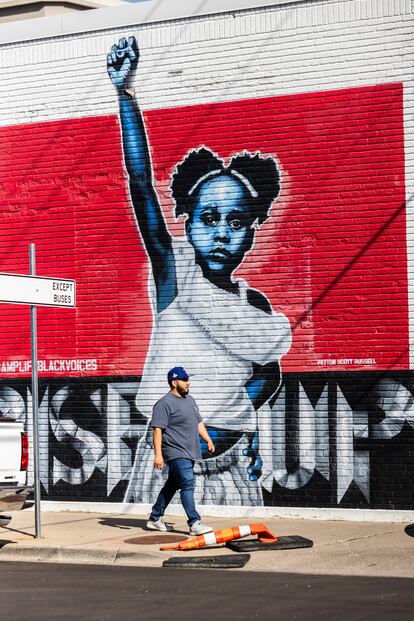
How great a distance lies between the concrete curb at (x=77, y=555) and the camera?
12.0 metres

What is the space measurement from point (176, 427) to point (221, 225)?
11.2 ft

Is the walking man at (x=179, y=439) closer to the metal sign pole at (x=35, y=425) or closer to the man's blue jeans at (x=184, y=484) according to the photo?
the man's blue jeans at (x=184, y=484)

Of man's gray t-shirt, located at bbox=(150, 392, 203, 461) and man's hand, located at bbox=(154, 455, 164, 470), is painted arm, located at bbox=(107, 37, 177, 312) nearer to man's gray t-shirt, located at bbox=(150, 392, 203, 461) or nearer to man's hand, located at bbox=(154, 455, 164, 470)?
man's gray t-shirt, located at bbox=(150, 392, 203, 461)

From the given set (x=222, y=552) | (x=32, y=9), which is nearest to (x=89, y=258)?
(x=222, y=552)

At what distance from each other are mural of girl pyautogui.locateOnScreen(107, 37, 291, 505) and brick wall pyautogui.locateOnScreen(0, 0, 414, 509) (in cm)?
3

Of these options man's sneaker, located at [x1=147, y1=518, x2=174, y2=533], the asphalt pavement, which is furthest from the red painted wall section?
the asphalt pavement

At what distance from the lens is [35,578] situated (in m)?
11.0

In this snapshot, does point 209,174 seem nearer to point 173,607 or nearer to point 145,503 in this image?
point 145,503

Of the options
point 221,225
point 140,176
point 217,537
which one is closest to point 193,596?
point 217,537

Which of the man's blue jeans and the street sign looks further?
the street sign

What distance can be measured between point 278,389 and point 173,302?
182 centimetres

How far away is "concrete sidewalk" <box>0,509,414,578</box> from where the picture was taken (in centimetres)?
1155

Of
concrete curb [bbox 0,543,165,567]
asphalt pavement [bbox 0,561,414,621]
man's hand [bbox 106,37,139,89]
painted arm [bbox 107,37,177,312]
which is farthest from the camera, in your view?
man's hand [bbox 106,37,139,89]

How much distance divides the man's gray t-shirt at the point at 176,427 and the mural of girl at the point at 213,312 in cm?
209
